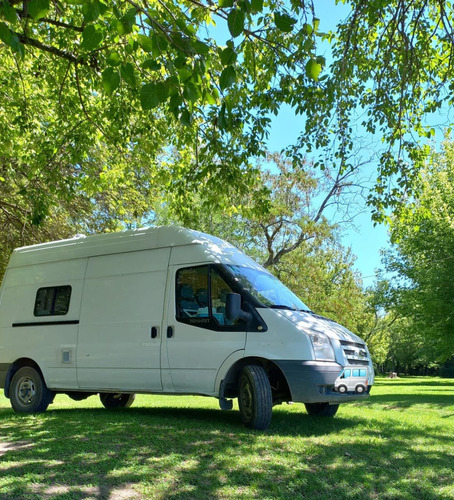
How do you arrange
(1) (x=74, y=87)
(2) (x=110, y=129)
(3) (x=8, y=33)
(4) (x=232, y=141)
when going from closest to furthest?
(3) (x=8, y=33), (4) (x=232, y=141), (2) (x=110, y=129), (1) (x=74, y=87)

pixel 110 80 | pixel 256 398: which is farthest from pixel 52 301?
pixel 110 80

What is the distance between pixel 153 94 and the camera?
14.0 feet

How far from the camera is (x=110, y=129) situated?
443 inches

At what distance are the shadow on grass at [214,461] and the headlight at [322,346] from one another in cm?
100

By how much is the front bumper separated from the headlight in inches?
3.7

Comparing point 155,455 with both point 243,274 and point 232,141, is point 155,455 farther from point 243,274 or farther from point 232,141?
point 232,141

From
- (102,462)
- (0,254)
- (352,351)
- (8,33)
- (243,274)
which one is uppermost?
(0,254)

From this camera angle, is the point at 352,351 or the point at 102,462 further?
the point at 352,351

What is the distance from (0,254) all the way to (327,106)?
12906 millimetres

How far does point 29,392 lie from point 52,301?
5.56ft

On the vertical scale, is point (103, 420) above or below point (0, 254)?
below

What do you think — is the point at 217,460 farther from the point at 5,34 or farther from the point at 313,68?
the point at 5,34

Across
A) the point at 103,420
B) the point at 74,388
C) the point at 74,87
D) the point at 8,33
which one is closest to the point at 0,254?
the point at 74,87

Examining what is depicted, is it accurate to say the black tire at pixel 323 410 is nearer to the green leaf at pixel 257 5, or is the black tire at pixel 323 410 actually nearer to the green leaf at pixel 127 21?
the green leaf at pixel 257 5
